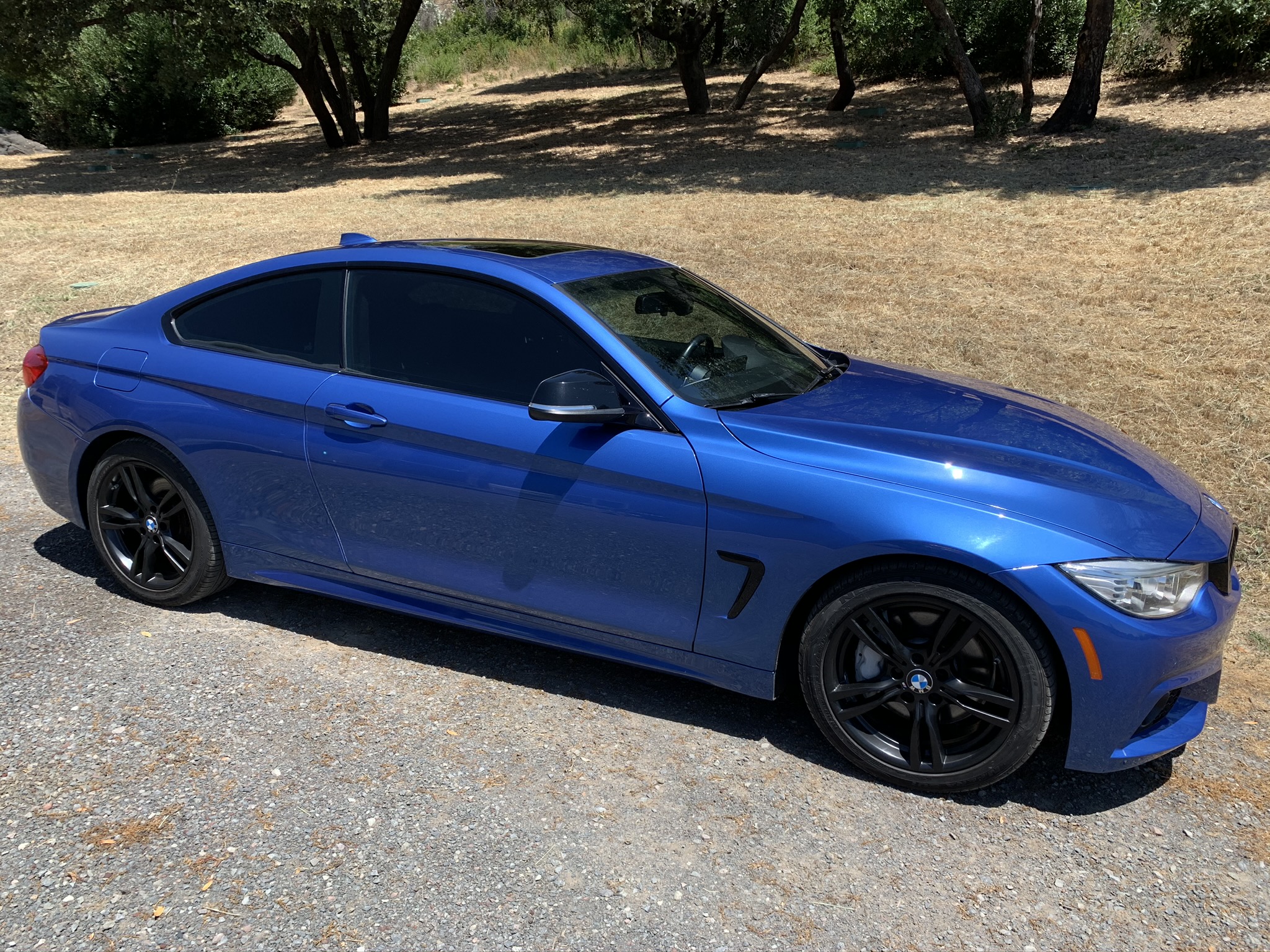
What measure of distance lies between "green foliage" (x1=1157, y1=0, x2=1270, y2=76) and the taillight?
61.2ft

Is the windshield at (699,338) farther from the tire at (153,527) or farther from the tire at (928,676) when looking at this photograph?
the tire at (153,527)

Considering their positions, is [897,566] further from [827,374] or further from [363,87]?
[363,87]

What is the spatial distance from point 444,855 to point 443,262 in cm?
216

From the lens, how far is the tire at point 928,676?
10.2 feet

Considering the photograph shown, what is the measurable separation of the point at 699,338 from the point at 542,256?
751 mm

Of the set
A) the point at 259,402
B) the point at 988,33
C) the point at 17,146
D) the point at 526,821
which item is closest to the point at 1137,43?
the point at 988,33

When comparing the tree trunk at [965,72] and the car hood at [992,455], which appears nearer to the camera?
the car hood at [992,455]

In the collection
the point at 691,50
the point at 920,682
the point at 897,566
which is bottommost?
the point at 920,682

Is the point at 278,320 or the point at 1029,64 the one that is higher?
the point at 1029,64

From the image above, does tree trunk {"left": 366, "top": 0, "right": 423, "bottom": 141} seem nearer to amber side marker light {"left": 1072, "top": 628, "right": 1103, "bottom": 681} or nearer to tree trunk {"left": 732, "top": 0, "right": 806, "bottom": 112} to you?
tree trunk {"left": 732, "top": 0, "right": 806, "bottom": 112}

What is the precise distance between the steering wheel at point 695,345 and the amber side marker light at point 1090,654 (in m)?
1.62

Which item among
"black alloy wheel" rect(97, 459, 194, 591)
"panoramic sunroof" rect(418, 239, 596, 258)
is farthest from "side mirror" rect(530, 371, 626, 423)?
"black alloy wheel" rect(97, 459, 194, 591)

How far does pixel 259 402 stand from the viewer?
405cm

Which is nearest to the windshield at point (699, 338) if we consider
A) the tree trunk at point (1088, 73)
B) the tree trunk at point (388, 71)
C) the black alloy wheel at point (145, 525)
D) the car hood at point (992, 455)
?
the car hood at point (992, 455)
